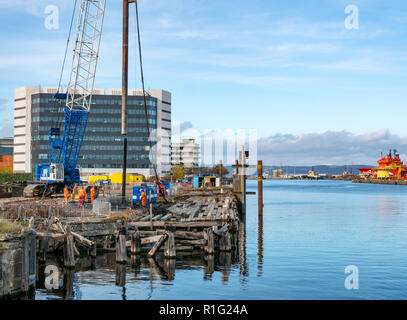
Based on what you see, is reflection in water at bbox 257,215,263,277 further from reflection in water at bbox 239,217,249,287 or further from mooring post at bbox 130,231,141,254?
mooring post at bbox 130,231,141,254

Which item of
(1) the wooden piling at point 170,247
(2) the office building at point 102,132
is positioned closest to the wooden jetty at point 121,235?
(1) the wooden piling at point 170,247

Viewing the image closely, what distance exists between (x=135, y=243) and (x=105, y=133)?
156 m

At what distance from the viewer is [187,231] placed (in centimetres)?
3131

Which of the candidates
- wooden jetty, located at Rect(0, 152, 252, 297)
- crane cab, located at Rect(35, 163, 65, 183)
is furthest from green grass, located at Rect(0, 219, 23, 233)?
crane cab, located at Rect(35, 163, 65, 183)

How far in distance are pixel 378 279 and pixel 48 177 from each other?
45.4 m

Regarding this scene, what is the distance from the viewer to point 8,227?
25.7 meters

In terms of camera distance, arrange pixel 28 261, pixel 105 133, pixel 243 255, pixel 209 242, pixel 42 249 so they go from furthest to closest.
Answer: pixel 105 133
pixel 243 255
pixel 209 242
pixel 42 249
pixel 28 261

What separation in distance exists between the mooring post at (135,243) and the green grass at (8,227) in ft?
21.8

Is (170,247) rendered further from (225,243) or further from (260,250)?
(260,250)

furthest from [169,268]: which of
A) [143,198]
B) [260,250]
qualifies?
[143,198]

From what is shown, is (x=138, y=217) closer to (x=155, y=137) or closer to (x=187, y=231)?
(x=187, y=231)

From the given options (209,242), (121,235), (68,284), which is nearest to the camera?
(68,284)

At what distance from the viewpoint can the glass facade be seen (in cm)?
17925

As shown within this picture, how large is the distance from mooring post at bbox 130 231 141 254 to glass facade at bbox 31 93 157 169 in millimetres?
152083
